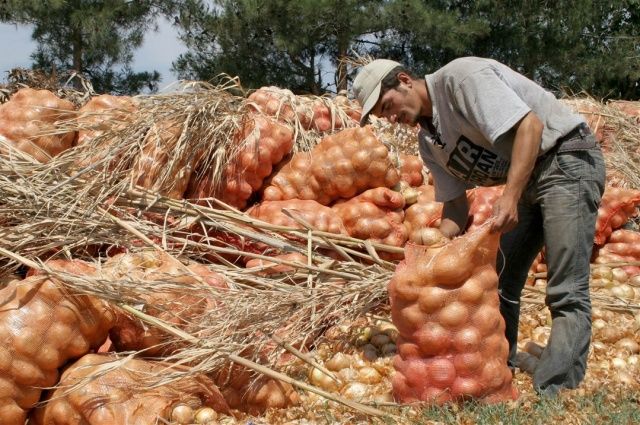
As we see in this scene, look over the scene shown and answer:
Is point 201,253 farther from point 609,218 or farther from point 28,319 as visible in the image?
point 609,218

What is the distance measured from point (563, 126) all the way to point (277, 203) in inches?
81.7

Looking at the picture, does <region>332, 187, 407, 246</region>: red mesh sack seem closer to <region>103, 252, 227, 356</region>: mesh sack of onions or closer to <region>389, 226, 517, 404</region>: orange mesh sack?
<region>103, 252, 227, 356</region>: mesh sack of onions

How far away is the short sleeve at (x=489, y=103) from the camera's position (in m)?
2.95

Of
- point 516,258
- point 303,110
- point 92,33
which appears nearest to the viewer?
point 516,258

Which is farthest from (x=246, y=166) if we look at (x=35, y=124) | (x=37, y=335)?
(x=37, y=335)

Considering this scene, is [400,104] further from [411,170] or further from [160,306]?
[411,170]

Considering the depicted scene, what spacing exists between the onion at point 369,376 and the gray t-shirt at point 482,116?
3.10ft

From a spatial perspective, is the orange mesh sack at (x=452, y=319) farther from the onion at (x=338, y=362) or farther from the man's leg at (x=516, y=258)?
the onion at (x=338, y=362)

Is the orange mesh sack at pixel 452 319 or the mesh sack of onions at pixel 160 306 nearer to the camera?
the orange mesh sack at pixel 452 319

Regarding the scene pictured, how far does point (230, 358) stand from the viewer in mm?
2992

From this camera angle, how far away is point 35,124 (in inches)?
185

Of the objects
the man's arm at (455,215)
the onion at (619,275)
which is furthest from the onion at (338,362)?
the onion at (619,275)

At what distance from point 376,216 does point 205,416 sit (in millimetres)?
2162

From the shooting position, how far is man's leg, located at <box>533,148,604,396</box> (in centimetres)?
318
